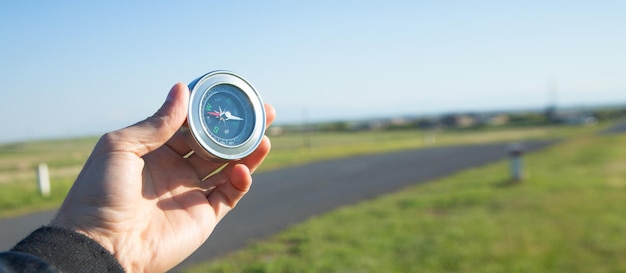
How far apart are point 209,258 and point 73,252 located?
15.3ft

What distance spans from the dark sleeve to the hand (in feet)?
0.42

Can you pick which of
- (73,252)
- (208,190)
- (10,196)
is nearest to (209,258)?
(208,190)

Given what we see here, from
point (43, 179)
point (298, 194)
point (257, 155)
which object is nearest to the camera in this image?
point (257, 155)

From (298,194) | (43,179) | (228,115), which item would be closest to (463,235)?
(228,115)

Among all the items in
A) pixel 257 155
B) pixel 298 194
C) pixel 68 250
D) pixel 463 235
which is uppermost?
pixel 257 155

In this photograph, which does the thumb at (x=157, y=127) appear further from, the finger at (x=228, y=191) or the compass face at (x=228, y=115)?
the finger at (x=228, y=191)

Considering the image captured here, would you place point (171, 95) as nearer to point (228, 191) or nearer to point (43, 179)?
point (228, 191)

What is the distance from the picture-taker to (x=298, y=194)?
455 inches

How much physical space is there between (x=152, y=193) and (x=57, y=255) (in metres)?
0.60

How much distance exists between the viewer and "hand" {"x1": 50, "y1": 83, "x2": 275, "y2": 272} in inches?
76.2

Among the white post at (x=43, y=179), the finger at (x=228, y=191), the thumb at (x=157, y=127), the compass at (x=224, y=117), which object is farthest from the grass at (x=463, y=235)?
the white post at (x=43, y=179)

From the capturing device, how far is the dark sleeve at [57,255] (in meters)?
1.47

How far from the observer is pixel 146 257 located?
2062 mm

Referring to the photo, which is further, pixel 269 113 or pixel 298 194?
pixel 298 194
